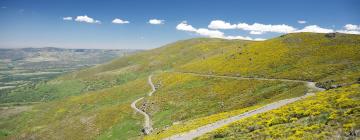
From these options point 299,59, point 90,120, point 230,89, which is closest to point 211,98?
point 230,89

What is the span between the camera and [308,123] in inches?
1039

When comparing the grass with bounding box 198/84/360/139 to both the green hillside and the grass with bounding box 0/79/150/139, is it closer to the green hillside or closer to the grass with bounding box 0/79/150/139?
the green hillside

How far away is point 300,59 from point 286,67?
7.98 m

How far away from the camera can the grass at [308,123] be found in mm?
22281

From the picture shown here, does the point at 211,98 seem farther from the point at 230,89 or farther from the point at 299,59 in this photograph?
the point at 299,59

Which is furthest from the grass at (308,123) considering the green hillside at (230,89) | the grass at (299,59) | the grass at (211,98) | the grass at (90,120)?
the grass at (90,120)

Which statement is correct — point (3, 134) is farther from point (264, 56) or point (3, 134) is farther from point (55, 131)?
point (264, 56)

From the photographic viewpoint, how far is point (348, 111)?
81.8 feet

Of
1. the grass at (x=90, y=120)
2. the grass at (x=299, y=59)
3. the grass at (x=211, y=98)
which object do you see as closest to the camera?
the grass at (x=211, y=98)

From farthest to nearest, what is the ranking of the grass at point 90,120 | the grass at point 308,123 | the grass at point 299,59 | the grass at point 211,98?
1. the grass at point 90,120
2. the grass at point 299,59
3. the grass at point 211,98
4. the grass at point 308,123

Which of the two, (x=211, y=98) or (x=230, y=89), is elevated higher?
(x=230, y=89)

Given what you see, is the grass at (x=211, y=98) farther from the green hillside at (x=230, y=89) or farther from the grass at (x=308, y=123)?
the grass at (x=308, y=123)

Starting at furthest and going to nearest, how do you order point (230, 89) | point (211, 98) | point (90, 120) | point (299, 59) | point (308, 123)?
point (299, 59) < point (90, 120) < point (230, 89) < point (211, 98) < point (308, 123)

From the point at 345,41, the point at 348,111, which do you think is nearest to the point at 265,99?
the point at 348,111
